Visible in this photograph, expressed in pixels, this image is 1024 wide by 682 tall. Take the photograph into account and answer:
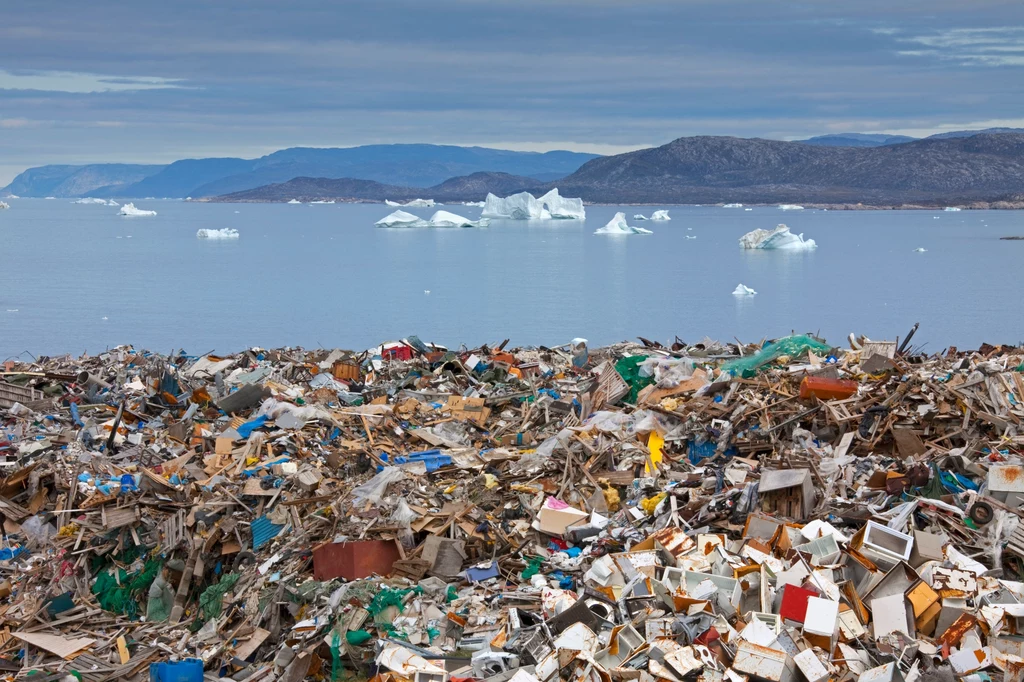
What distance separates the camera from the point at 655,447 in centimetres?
1106

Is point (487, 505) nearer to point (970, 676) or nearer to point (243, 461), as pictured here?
point (243, 461)

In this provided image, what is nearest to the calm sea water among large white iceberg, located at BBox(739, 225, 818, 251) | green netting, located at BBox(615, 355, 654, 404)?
large white iceberg, located at BBox(739, 225, 818, 251)

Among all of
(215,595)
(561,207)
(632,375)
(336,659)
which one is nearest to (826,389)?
(632,375)

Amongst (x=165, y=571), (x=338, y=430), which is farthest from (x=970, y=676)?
(x=338, y=430)

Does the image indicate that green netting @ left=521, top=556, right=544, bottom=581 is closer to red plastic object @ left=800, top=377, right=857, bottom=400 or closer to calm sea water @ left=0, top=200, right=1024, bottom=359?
red plastic object @ left=800, top=377, right=857, bottom=400

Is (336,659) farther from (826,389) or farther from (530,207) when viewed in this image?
(530,207)

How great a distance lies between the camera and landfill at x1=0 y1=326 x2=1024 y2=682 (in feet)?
23.0

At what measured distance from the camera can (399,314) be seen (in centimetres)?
3966

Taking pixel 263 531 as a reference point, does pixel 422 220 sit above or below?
above

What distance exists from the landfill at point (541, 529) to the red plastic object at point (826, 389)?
0.09ft

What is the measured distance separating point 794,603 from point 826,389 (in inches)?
196

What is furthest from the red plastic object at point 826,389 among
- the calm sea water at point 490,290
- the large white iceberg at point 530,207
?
the large white iceberg at point 530,207

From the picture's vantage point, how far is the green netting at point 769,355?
13.5 m

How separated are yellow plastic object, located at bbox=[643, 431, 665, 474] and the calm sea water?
67.1ft
